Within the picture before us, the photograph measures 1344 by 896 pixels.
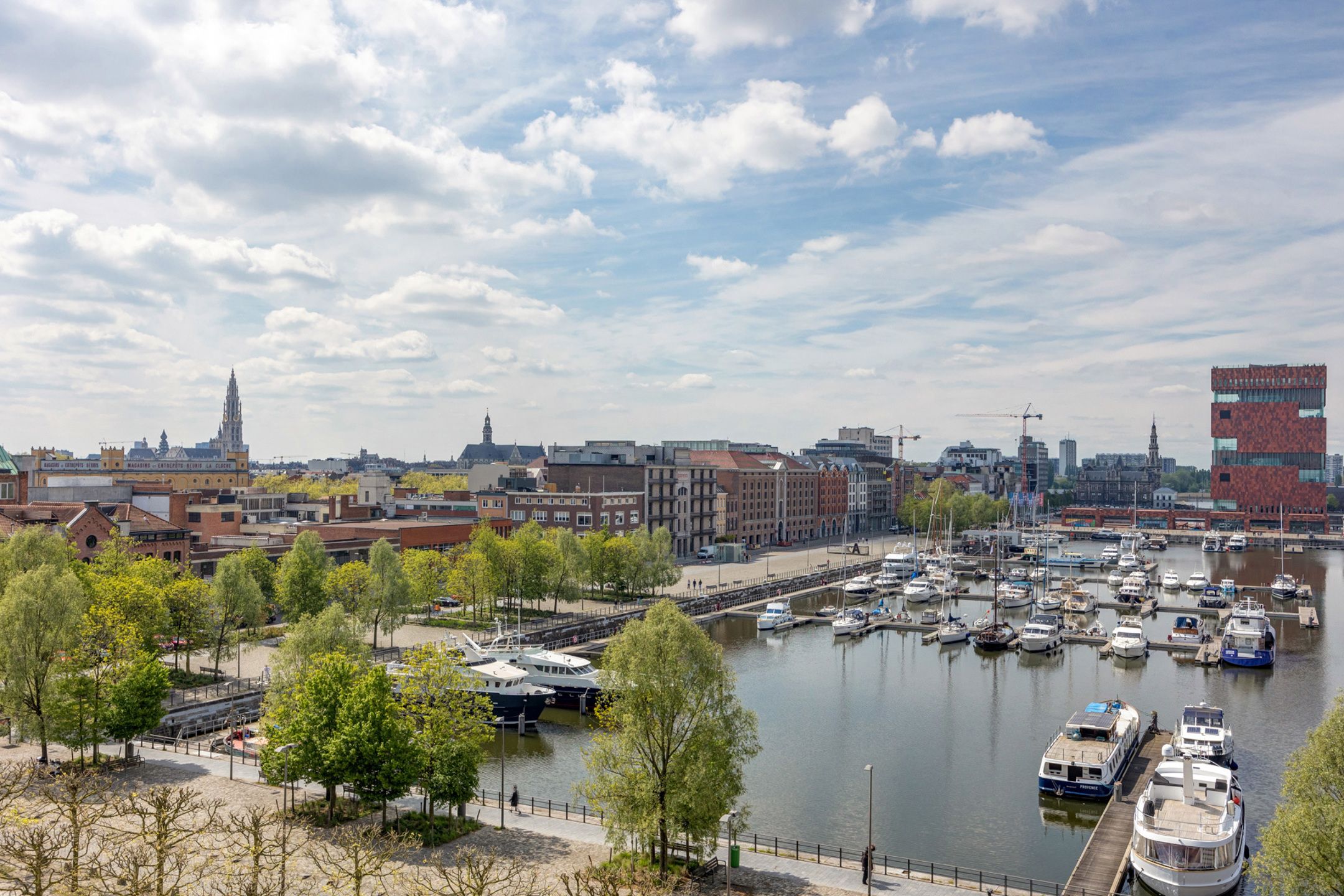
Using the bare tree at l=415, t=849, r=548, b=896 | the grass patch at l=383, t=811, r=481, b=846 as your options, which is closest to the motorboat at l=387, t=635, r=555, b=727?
the grass patch at l=383, t=811, r=481, b=846

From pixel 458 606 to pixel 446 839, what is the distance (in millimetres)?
64532

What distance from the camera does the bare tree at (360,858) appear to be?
26.3 meters

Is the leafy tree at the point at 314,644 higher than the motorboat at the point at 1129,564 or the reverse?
higher

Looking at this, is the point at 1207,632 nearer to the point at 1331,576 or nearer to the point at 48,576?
the point at 1331,576

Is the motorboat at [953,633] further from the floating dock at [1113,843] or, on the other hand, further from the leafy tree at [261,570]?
the leafy tree at [261,570]

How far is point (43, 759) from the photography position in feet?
143

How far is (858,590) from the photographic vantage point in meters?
114

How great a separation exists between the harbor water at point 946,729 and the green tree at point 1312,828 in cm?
1084

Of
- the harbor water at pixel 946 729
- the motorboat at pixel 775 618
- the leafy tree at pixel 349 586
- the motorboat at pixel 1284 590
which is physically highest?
the leafy tree at pixel 349 586

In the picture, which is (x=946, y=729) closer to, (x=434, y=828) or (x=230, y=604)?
(x=434, y=828)

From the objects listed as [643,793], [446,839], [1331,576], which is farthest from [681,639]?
[1331,576]

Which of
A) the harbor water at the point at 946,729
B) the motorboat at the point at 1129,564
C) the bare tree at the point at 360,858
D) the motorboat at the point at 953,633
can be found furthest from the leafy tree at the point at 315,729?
the motorboat at the point at 1129,564

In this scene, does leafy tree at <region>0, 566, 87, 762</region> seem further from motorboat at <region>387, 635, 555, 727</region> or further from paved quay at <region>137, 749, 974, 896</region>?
motorboat at <region>387, 635, 555, 727</region>

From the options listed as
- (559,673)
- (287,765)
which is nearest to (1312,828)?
(287,765)
